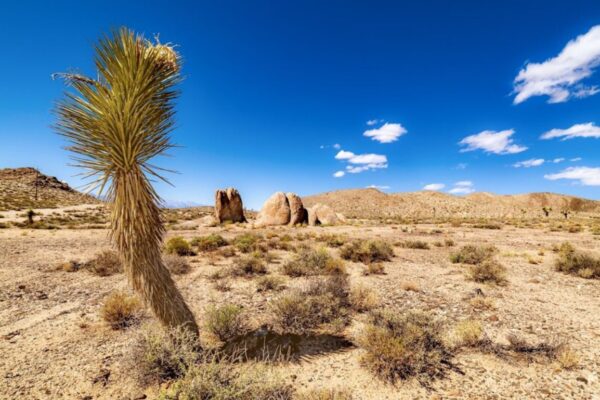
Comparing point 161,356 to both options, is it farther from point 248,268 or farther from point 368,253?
point 368,253

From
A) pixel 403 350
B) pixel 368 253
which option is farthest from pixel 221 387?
pixel 368 253

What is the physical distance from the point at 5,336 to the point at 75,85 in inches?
179

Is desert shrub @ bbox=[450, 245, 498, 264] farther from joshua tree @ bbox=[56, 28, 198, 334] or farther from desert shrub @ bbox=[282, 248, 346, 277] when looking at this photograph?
joshua tree @ bbox=[56, 28, 198, 334]

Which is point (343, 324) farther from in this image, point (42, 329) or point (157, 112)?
point (42, 329)

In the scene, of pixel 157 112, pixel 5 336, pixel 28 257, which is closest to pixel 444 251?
pixel 157 112

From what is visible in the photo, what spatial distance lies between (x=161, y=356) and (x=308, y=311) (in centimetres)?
275

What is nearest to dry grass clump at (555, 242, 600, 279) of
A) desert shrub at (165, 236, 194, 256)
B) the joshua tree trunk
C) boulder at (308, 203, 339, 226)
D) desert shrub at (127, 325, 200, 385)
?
desert shrub at (127, 325, 200, 385)

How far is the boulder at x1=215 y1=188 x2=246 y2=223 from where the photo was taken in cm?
3078

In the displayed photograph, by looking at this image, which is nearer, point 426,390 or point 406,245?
point 426,390

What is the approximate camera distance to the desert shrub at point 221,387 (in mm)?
3020

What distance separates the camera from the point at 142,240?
12.6 feet

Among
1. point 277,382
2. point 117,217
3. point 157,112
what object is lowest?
point 277,382

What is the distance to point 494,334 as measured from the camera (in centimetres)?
536

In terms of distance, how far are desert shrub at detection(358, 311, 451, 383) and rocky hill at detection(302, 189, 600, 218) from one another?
205ft
